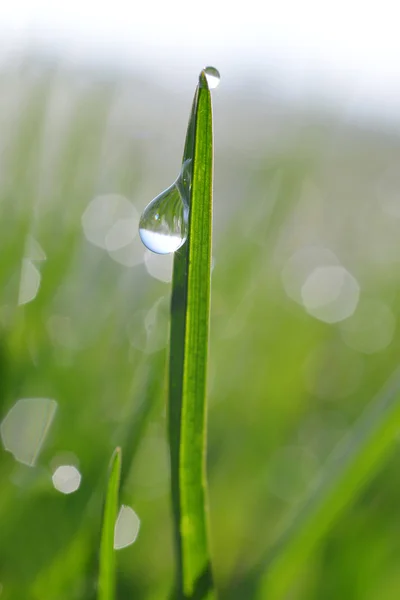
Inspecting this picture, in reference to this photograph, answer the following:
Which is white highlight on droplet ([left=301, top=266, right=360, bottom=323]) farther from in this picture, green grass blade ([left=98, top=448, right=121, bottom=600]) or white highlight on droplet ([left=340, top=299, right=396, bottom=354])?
green grass blade ([left=98, top=448, right=121, bottom=600])

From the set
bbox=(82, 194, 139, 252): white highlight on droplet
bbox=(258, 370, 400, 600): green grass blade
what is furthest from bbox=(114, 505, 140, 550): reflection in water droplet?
bbox=(82, 194, 139, 252): white highlight on droplet

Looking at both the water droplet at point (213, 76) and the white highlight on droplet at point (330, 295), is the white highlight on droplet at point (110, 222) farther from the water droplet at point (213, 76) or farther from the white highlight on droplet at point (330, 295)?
the water droplet at point (213, 76)

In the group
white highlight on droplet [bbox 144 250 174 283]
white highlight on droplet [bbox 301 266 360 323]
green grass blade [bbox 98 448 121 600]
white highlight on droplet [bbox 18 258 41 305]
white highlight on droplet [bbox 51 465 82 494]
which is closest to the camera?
green grass blade [bbox 98 448 121 600]

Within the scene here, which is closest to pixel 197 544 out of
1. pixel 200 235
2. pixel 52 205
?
pixel 200 235

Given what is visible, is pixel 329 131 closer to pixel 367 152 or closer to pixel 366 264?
pixel 366 264

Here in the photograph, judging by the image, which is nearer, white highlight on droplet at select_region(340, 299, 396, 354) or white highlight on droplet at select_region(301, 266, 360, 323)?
white highlight on droplet at select_region(340, 299, 396, 354)

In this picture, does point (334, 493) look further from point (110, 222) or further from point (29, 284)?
point (110, 222)

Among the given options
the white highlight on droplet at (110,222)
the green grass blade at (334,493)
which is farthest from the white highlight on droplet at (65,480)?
the white highlight on droplet at (110,222)
